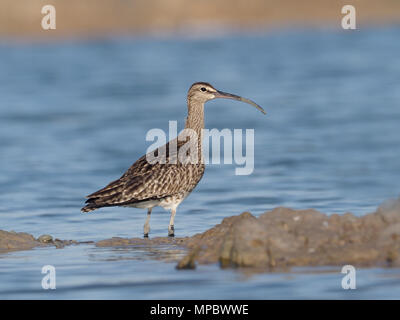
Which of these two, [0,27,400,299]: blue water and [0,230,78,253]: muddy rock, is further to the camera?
[0,230,78,253]: muddy rock

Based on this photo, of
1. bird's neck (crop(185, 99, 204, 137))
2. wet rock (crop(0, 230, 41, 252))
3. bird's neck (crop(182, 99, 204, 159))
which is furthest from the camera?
bird's neck (crop(185, 99, 204, 137))

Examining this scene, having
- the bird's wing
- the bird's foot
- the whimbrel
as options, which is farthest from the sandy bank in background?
the bird's foot

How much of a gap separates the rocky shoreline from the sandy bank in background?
1789 inches

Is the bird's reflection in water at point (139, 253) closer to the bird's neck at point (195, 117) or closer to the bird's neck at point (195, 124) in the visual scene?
the bird's neck at point (195, 124)

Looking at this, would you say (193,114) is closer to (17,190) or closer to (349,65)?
(17,190)

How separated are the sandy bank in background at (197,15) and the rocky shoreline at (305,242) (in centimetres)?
4545

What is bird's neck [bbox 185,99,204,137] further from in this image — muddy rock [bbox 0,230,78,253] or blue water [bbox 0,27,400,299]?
muddy rock [bbox 0,230,78,253]

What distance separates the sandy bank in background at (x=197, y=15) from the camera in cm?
5531

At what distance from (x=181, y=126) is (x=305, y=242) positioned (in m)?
16.4

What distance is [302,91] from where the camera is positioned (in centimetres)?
3117

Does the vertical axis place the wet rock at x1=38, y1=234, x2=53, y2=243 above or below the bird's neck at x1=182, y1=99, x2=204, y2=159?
below

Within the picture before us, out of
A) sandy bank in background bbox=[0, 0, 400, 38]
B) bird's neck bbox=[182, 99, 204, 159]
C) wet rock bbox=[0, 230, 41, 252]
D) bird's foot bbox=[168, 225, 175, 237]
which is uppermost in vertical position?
sandy bank in background bbox=[0, 0, 400, 38]

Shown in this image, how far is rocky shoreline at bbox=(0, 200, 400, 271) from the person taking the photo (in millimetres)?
9078

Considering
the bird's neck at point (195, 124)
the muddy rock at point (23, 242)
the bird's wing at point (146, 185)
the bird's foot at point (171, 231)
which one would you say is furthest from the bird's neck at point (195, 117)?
the muddy rock at point (23, 242)
